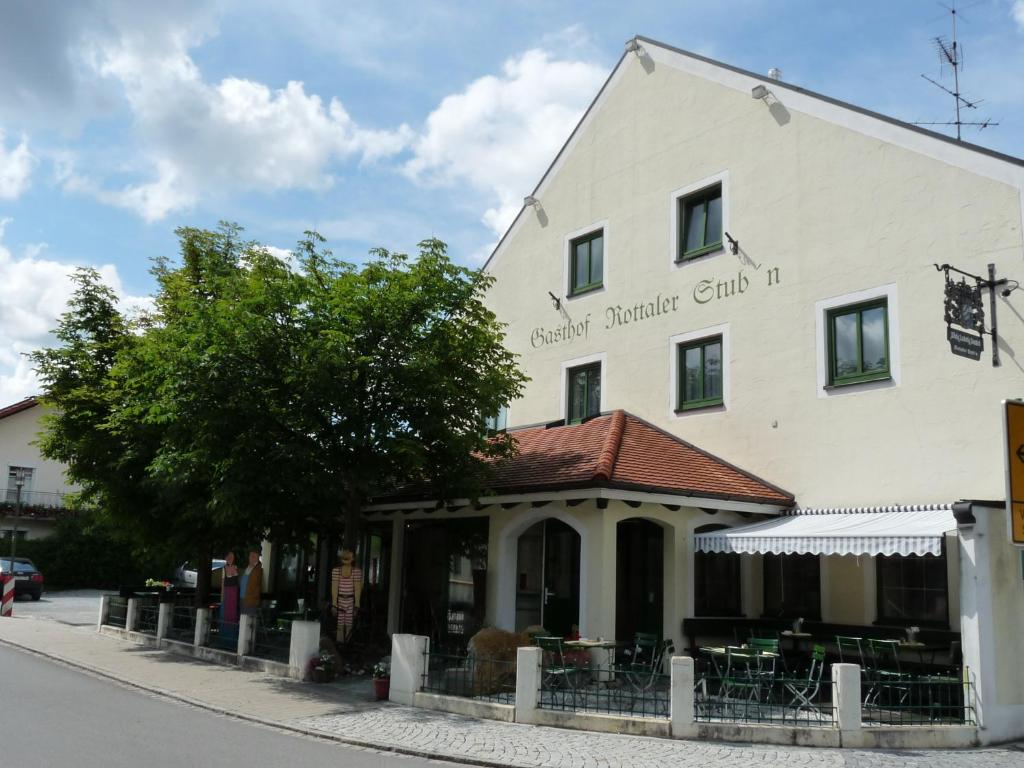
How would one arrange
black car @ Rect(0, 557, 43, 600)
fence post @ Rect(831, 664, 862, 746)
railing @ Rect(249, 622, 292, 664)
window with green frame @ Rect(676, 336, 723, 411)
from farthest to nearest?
black car @ Rect(0, 557, 43, 600)
window with green frame @ Rect(676, 336, 723, 411)
railing @ Rect(249, 622, 292, 664)
fence post @ Rect(831, 664, 862, 746)

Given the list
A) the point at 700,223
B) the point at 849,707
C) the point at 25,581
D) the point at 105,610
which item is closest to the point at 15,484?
the point at 25,581

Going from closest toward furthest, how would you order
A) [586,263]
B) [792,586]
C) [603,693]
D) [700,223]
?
[603,693] < [792,586] < [700,223] < [586,263]

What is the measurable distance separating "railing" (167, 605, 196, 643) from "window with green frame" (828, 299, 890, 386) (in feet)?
45.6

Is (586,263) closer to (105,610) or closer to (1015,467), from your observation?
(1015,467)

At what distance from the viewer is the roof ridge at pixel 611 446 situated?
46.8 ft

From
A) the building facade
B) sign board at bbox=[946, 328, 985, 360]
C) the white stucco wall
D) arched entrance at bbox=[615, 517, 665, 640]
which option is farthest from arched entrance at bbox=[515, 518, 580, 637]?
sign board at bbox=[946, 328, 985, 360]

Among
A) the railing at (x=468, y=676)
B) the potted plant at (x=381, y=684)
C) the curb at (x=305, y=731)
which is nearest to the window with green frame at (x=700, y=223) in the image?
the railing at (x=468, y=676)

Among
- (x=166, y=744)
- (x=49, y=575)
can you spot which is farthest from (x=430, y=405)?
(x=49, y=575)

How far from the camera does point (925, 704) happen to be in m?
11.5

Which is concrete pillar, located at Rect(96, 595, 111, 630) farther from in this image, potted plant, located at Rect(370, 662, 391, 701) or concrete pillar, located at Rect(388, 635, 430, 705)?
concrete pillar, located at Rect(388, 635, 430, 705)

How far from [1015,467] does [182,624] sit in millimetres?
17112

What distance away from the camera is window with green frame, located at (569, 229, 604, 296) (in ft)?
68.0

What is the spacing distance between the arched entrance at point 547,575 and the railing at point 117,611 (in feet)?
37.1

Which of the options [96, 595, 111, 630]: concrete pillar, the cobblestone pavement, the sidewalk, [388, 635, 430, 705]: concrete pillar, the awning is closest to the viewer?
the cobblestone pavement
